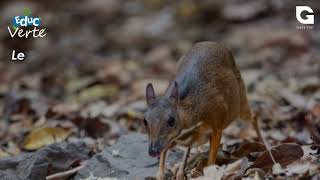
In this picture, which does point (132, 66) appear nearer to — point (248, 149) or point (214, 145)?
point (248, 149)

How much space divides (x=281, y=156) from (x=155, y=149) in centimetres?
92

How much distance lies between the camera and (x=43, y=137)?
6727 millimetres

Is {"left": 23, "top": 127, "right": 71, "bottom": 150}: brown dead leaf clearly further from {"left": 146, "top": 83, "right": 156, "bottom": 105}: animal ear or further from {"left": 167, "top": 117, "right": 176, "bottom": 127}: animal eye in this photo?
{"left": 167, "top": 117, "right": 176, "bottom": 127}: animal eye

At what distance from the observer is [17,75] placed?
10.8 metres

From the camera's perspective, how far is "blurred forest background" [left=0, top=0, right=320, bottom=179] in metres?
7.14

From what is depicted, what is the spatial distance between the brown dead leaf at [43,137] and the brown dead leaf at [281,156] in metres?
2.26

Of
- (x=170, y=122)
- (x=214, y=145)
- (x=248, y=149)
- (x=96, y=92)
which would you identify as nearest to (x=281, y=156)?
(x=214, y=145)

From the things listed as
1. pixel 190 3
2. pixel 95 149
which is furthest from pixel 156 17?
pixel 95 149

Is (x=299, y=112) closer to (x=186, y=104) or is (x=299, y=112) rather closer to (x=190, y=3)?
(x=186, y=104)

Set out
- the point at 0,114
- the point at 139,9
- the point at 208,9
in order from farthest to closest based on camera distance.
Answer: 1. the point at 139,9
2. the point at 208,9
3. the point at 0,114

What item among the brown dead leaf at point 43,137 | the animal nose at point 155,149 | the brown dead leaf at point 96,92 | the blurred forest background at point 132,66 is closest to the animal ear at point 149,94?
the animal nose at point 155,149

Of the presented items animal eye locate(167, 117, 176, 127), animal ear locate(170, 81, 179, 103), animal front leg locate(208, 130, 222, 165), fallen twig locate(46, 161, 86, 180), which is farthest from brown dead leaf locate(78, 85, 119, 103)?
animal eye locate(167, 117, 176, 127)

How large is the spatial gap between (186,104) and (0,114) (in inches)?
145

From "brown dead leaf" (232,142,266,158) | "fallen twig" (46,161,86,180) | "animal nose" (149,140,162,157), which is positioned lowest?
"fallen twig" (46,161,86,180)
